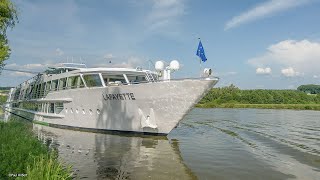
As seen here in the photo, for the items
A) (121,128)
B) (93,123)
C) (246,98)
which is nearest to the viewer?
Answer: (121,128)

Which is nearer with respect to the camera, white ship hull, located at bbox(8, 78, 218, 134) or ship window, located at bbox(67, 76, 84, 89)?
white ship hull, located at bbox(8, 78, 218, 134)

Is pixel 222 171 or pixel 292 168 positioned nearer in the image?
pixel 222 171

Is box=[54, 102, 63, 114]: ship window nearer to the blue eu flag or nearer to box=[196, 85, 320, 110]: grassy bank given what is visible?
the blue eu flag

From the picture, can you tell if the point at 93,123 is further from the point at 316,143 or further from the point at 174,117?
the point at 316,143

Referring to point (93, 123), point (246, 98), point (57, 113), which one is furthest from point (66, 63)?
point (246, 98)

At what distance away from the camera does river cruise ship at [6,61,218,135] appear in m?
21.2

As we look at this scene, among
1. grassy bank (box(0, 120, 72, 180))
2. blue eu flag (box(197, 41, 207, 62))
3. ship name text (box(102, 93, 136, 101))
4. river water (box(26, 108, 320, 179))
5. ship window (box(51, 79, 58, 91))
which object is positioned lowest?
river water (box(26, 108, 320, 179))

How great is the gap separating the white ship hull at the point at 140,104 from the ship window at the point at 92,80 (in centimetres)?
56

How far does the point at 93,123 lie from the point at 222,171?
14.3m

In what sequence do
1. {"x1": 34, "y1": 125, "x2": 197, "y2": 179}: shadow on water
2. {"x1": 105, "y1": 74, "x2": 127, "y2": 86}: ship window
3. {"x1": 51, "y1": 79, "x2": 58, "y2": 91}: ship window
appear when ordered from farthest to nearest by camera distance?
{"x1": 51, "y1": 79, "x2": 58, "y2": 91}: ship window, {"x1": 105, "y1": 74, "x2": 127, "y2": 86}: ship window, {"x1": 34, "y1": 125, "x2": 197, "y2": 179}: shadow on water

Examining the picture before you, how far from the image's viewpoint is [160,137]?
22250mm

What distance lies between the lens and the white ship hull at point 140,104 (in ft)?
69.0

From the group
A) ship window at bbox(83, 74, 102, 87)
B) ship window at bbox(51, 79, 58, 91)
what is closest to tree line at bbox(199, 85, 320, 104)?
ship window at bbox(51, 79, 58, 91)

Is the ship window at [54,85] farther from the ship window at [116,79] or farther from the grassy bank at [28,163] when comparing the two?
the grassy bank at [28,163]
